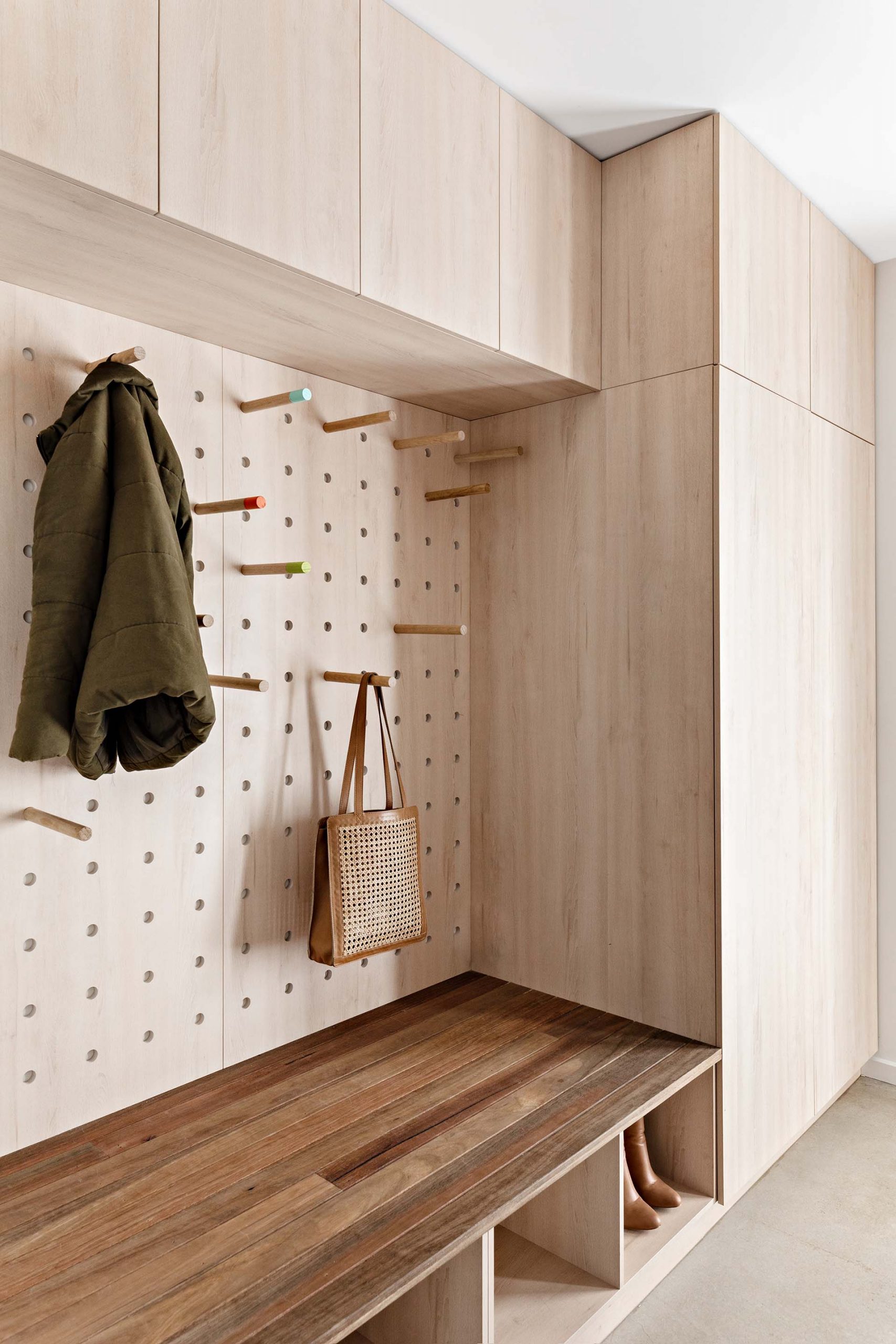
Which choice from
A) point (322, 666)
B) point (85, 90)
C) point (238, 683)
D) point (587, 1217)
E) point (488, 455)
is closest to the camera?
point (85, 90)

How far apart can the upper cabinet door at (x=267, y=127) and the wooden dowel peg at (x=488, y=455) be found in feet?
2.49

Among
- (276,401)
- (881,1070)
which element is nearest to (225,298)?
(276,401)

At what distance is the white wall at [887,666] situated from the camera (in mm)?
2779

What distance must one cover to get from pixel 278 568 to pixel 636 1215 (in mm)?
1510

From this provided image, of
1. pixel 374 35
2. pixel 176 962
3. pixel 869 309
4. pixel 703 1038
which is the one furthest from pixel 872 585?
pixel 176 962

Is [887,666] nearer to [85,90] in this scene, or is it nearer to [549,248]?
[549,248]

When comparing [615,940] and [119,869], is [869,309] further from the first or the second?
[119,869]

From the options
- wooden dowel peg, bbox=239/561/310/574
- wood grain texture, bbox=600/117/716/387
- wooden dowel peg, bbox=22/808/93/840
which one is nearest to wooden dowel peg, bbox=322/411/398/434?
wooden dowel peg, bbox=239/561/310/574

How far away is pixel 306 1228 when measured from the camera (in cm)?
137

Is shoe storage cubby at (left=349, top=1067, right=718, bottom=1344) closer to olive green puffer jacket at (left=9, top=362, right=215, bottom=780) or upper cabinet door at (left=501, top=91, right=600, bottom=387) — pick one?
olive green puffer jacket at (left=9, top=362, right=215, bottom=780)

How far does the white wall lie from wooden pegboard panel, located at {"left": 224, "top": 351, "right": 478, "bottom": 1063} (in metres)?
1.32

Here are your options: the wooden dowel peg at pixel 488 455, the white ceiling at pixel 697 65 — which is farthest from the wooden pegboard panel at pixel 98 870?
the white ceiling at pixel 697 65

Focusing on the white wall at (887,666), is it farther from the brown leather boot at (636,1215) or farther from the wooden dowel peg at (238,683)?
the wooden dowel peg at (238,683)

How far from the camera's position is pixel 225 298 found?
1.59 m
